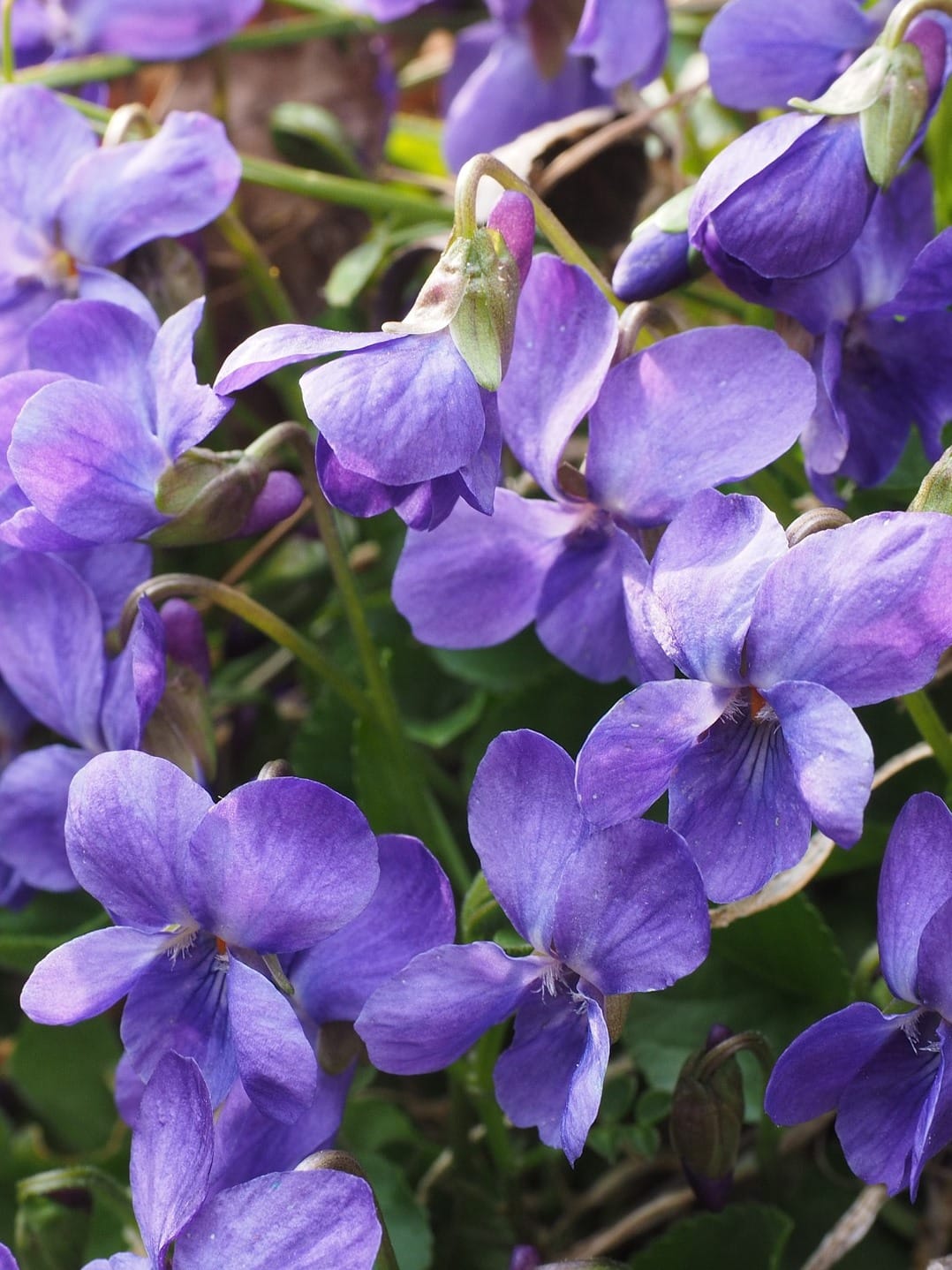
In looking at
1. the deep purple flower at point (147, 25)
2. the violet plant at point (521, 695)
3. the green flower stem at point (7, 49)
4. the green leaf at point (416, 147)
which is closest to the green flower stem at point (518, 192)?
the violet plant at point (521, 695)

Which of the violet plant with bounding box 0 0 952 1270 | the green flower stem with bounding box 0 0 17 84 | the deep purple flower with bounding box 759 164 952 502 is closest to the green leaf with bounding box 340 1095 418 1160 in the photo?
the violet plant with bounding box 0 0 952 1270

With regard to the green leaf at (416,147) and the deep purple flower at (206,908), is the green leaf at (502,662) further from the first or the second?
the green leaf at (416,147)

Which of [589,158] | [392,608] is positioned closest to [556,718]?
[392,608]

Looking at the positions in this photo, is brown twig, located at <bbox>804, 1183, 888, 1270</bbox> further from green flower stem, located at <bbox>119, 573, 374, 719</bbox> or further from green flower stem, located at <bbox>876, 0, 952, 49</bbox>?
green flower stem, located at <bbox>876, 0, 952, 49</bbox>

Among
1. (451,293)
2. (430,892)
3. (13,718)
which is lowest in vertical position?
(13,718)

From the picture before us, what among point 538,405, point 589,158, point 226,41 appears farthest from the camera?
point 226,41

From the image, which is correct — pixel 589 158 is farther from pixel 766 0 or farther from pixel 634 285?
pixel 634 285
